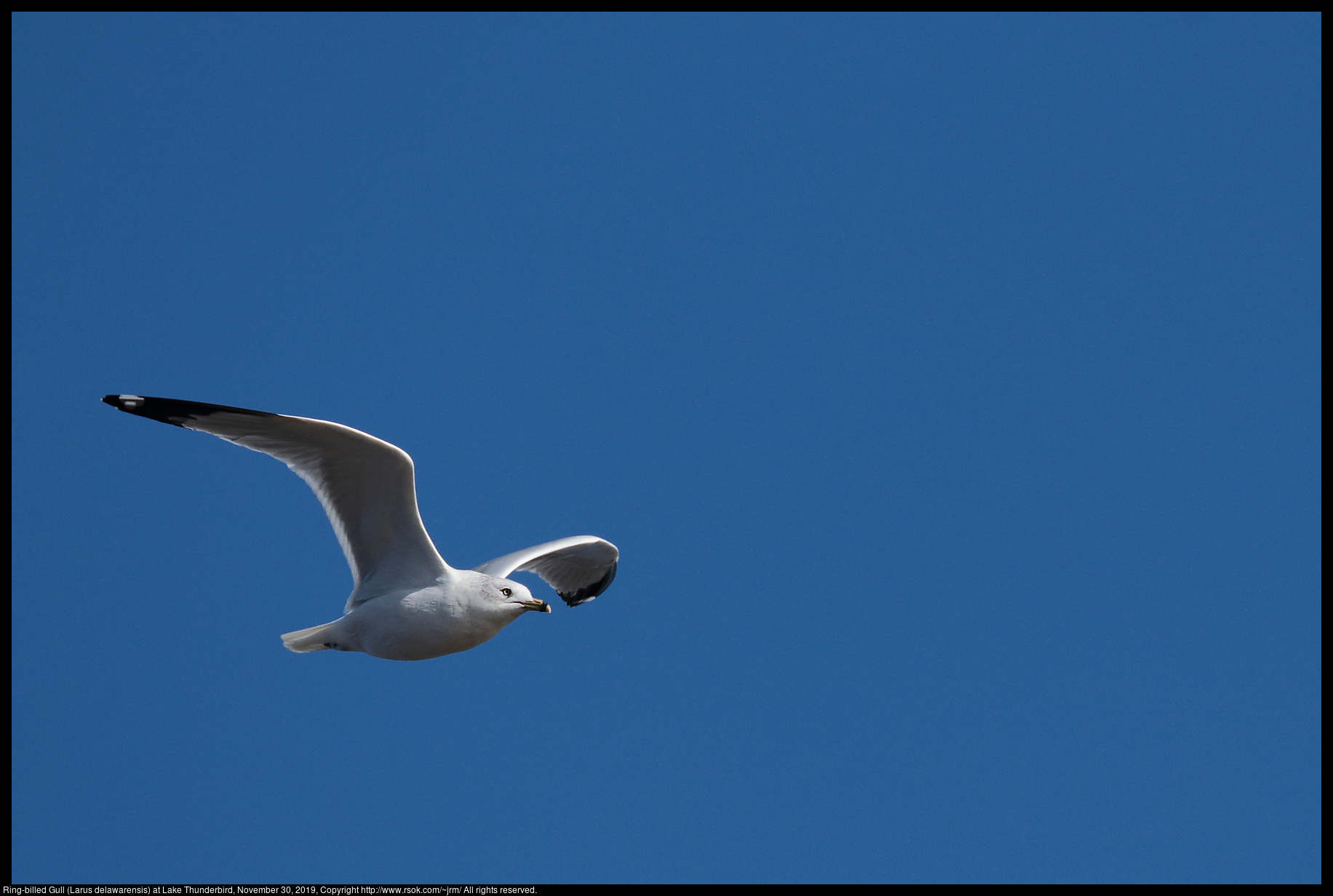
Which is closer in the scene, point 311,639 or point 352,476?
point 352,476

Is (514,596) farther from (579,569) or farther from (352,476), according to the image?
(579,569)

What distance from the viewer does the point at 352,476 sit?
7625 millimetres

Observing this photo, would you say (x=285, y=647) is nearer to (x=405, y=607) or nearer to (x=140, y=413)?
(x=405, y=607)

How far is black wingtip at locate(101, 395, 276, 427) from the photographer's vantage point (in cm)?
701

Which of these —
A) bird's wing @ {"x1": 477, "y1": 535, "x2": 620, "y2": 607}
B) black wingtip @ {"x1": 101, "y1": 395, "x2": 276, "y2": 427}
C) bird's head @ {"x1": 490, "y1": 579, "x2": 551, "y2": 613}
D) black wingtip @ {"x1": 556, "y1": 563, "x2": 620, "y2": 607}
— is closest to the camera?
black wingtip @ {"x1": 101, "y1": 395, "x2": 276, "y2": 427}

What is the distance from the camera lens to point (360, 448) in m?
7.38

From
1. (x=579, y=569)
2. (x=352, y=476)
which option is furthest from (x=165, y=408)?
(x=579, y=569)

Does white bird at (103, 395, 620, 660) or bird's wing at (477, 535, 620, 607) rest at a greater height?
bird's wing at (477, 535, 620, 607)

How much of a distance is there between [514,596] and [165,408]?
8.30 feet

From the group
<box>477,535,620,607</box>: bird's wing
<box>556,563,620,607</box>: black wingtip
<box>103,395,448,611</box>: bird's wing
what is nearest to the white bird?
<box>103,395,448,611</box>: bird's wing

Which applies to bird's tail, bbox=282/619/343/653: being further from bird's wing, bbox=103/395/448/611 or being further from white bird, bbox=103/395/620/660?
bird's wing, bbox=103/395/448/611

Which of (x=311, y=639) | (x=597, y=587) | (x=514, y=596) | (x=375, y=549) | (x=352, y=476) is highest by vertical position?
(x=597, y=587)

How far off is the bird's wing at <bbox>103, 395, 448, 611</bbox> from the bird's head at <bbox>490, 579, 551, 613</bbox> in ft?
1.43
